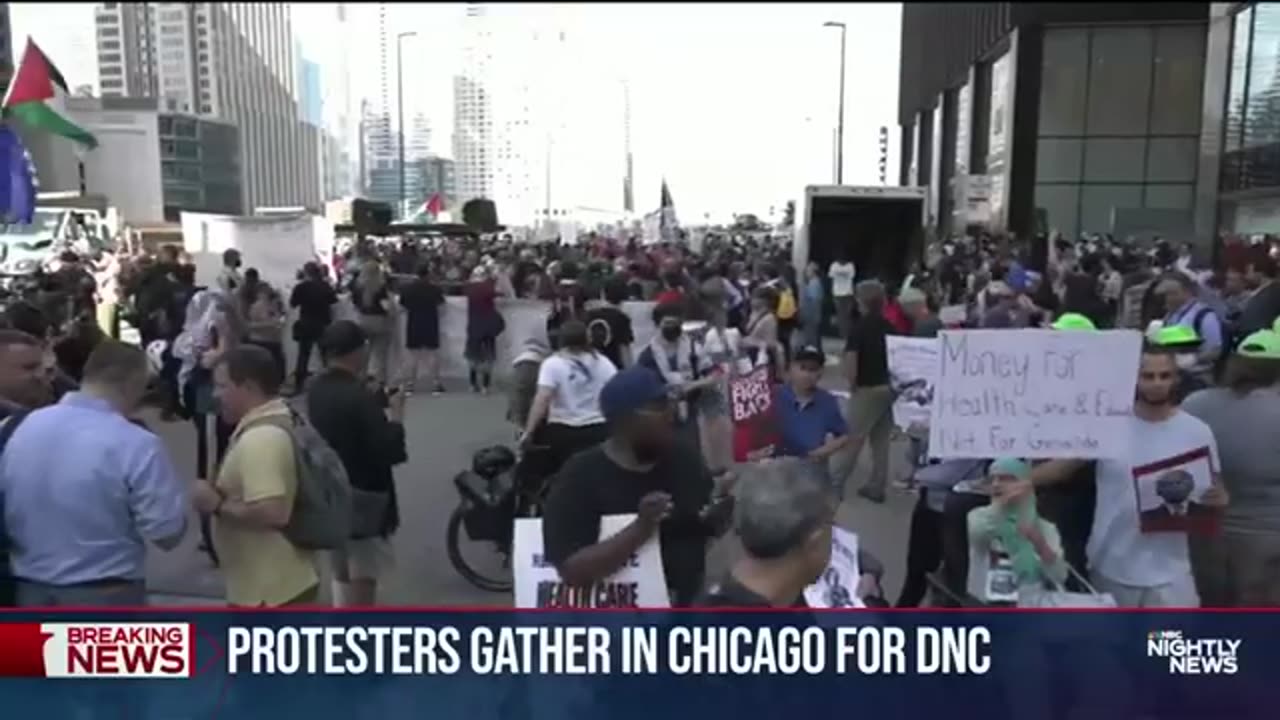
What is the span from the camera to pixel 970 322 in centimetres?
1112

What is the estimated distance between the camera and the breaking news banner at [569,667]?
3713mm

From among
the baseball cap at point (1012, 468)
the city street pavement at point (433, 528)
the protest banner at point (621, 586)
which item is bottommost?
the city street pavement at point (433, 528)

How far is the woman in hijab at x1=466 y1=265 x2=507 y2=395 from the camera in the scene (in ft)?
46.6

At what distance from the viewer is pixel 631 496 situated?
3.60 metres

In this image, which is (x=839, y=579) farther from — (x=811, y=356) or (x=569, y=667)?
(x=811, y=356)

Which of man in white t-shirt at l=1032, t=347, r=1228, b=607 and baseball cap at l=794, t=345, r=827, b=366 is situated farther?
baseball cap at l=794, t=345, r=827, b=366

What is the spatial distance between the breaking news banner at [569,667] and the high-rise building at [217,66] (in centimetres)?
952

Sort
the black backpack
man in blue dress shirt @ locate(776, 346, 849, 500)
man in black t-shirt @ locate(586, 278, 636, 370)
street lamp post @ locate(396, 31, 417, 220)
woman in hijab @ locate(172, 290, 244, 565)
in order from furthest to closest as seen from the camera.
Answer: street lamp post @ locate(396, 31, 417, 220) < woman in hijab @ locate(172, 290, 244, 565) < man in black t-shirt @ locate(586, 278, 636, 370) < man in blue dress shirt @ locate(776, 346, 849, 500) < the black backpack

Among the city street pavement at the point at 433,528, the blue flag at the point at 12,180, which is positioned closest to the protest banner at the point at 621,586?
the city street pavement at the point at 433,528

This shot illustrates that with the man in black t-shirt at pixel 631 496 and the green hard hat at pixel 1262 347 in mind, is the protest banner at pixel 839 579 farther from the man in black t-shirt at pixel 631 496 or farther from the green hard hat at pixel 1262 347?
the green hard hat at pixel 1262 347

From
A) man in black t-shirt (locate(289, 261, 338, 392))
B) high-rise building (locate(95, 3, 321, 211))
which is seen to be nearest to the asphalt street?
man in black t-shirt (locate(289, 261, 338, 392))

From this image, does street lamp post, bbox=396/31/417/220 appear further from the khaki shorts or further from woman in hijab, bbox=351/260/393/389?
the khaki shorts

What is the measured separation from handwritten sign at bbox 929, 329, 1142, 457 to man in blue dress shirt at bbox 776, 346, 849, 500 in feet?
6.12

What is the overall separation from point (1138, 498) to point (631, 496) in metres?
1.83
